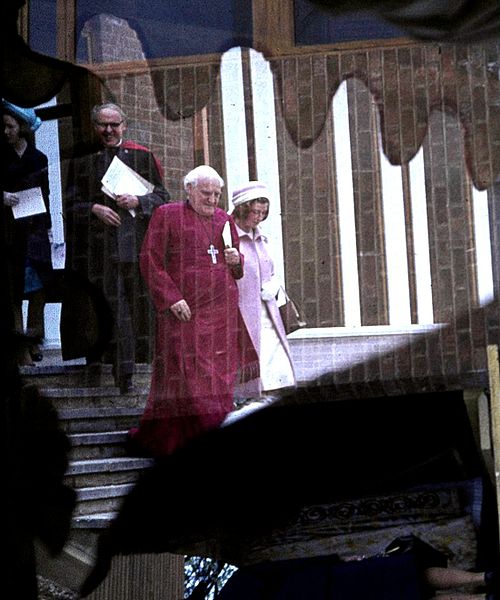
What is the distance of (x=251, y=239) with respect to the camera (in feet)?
12.5

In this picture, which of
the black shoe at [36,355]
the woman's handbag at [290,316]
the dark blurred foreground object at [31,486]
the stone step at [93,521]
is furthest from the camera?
the woman's handbag at [290,316]

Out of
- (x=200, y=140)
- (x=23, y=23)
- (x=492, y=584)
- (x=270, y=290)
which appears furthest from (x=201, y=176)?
(x=492, y=584)

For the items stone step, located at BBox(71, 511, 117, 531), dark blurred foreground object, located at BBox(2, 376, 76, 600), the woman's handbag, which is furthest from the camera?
the woman's handbag

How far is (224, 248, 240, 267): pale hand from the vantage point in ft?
12.4

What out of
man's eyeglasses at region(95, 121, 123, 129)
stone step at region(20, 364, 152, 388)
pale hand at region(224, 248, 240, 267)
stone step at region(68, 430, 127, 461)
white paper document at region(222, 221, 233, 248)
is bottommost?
stone step at region(68, 430, 127, 461)

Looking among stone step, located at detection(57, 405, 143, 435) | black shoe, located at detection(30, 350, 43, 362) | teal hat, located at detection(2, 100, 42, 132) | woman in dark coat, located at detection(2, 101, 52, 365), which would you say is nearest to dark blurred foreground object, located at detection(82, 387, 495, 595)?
stone step, located at detection(57, 405, 143, 435)

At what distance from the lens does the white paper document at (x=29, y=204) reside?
12.3 ft

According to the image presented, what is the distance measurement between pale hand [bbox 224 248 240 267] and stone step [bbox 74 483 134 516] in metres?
0.79

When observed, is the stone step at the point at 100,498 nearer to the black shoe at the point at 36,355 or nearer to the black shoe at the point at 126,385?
the black shoe at the point at 126,385

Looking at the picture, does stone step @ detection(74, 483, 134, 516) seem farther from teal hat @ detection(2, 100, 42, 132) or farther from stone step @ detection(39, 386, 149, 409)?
teal hat @ detection(2, 100, 42, 132)

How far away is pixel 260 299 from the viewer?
12.4ft

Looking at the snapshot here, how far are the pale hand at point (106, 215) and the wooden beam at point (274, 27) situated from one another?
2.38ft

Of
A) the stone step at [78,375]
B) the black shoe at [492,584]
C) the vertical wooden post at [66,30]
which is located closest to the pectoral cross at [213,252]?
the stone step at [78,375]

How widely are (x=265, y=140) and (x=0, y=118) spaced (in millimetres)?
861
